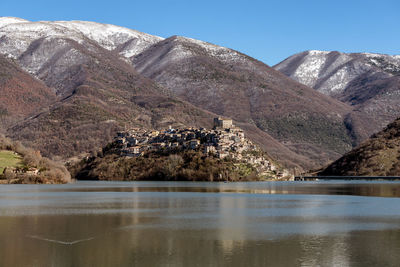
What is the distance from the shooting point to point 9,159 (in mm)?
173000

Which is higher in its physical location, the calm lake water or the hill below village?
the hill below village

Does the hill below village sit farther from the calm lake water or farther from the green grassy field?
the calm lake water

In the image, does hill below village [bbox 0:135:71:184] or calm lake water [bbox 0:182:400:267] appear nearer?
calm lake water [bbox 0:182:400:267]

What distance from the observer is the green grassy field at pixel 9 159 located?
168500 mm

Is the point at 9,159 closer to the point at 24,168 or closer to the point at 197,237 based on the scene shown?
the point at 24,168

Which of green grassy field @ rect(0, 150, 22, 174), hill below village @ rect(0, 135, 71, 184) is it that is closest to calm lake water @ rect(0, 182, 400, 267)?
hill below village @ rect(0, 135, 71, 184)

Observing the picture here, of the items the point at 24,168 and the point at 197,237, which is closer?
the point at 197,237

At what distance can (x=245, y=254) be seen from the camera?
41594 millimetres

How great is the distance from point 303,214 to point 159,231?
78.6ft

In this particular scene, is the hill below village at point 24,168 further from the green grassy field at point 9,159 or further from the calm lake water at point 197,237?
the calm lake water at point 197,237

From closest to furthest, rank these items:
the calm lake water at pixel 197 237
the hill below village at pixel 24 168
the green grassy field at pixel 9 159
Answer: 1. the calm lake water at pixel 197 237
2. the hill below village at pixel 24 168
3. the green grassy field at pixel 9 159

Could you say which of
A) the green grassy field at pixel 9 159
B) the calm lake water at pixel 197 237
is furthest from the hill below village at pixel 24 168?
the calm lake water at pixel 197 237

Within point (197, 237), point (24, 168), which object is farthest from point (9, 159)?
point (197, 237)

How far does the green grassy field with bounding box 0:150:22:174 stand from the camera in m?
168
